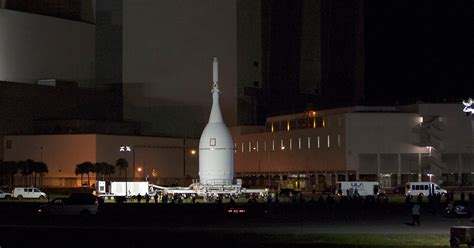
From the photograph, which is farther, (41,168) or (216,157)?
(41,168)

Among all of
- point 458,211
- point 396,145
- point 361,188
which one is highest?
point 396,145

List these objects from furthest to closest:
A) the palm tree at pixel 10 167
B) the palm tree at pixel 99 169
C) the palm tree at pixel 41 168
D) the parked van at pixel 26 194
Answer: the palm tree at pixel 10 167 < the palm tree at pixel 41 168 < the palm tree at pixel 99 169 < the parked van at pixel 26 194

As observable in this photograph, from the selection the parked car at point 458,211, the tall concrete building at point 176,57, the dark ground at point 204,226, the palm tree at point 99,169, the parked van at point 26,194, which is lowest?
the dark ground at point 204,226

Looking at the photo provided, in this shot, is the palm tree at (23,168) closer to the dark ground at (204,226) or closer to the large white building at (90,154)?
the large white building at (90,154)

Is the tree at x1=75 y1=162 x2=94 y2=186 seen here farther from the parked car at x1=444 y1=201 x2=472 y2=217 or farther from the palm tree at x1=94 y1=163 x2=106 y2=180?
the parked car at x1=444 y1=201 x2=472 y2=217

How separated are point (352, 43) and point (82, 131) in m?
44.1

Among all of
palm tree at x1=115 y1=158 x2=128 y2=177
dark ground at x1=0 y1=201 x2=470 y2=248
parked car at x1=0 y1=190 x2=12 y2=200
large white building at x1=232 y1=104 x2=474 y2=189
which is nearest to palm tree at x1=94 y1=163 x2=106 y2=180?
palm tree at x1=115 y1=158 x2=128 y2=177

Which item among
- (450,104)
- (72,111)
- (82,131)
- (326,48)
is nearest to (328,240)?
(450,104)

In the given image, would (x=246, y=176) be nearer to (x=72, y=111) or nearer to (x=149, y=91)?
(x=149, y=91)

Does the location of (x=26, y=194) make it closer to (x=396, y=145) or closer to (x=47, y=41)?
(x=396, y=145)

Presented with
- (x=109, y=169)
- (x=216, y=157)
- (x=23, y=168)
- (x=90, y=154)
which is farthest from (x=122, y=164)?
(x=216, y=157)

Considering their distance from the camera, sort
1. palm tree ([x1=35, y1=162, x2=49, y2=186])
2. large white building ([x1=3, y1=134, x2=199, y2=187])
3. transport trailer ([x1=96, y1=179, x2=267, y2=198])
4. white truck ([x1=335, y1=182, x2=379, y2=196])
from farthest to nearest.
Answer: large white building ([x1=3, y1=134, x2=199, y2=187])
palm tree ([x1=35, y1=162, x2=49, y2=186])
white truck ([x1=335, y1=182, x2=379, y2=196])
transport trailer ([x1=96, y1=179, x2=267, y2=198])

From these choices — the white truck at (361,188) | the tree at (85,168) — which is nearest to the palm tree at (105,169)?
the tree at (85,168)

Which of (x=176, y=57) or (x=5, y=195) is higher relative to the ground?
(x=176, y=57)
